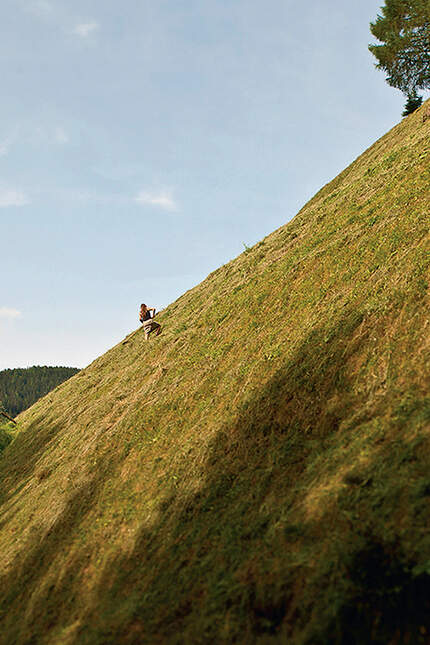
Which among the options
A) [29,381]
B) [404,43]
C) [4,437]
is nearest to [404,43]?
[404,43]

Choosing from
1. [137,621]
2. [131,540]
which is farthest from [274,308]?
[137,621]

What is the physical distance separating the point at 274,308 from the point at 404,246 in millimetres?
4346

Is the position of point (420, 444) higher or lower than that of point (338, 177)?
lower

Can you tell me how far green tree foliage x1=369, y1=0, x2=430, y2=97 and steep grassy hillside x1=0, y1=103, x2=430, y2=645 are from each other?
83.5 ft

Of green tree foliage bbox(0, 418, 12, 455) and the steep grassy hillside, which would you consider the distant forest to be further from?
the steep grassy hillside

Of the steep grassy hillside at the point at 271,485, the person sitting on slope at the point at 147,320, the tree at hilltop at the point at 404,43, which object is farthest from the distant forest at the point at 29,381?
the steep grassy hillside at the point at 271,485

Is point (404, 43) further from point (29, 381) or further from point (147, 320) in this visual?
point (29, 381)

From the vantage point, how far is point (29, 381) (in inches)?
6235

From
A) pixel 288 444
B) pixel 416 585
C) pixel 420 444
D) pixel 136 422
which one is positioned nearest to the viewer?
pixel 416 585

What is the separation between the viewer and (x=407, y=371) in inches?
246

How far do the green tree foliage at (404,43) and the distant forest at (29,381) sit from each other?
5696 inches

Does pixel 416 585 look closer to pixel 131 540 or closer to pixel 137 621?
pixel 137 621

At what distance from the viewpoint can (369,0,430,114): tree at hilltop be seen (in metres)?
31.2

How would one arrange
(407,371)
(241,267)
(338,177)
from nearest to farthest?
(407,371) < (241,267) < (338,177)
